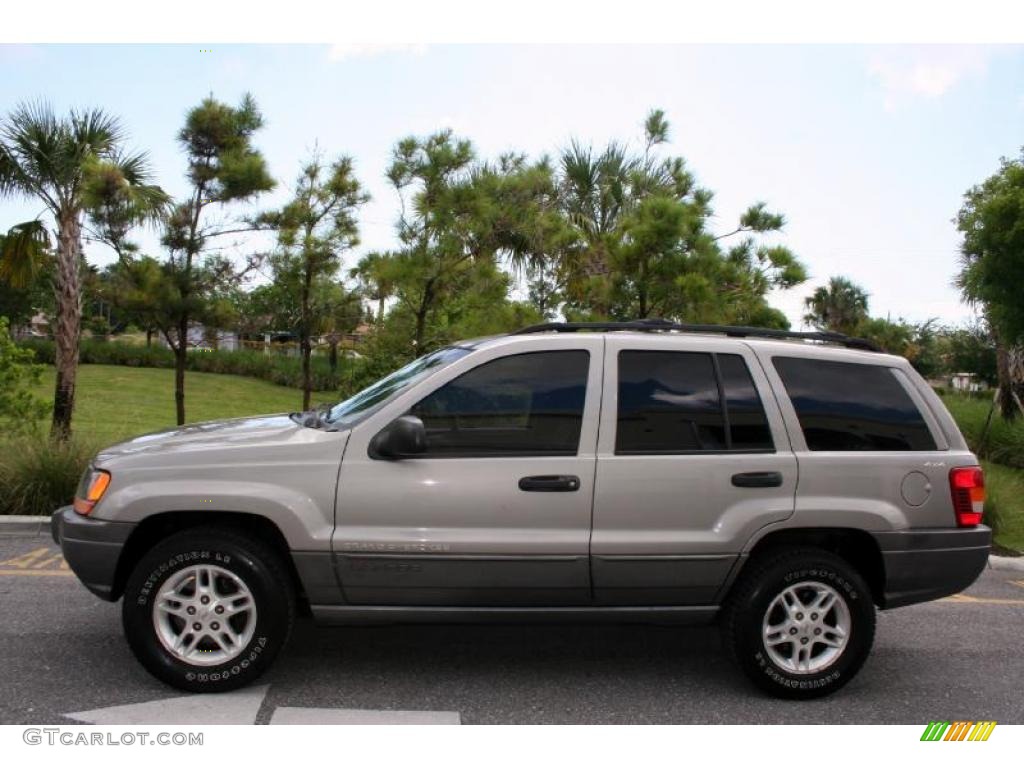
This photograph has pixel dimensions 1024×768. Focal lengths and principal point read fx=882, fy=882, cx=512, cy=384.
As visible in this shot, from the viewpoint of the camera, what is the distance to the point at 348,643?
4.87 metres

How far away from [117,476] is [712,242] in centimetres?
901

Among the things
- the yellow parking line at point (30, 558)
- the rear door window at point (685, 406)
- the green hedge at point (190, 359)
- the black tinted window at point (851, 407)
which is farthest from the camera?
the green hedge at point (190, 359)

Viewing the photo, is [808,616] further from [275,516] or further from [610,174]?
[610,174]

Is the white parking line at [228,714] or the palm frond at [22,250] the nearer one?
the white parking line at [228,714]

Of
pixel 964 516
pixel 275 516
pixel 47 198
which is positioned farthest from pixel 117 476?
pixel 47 198

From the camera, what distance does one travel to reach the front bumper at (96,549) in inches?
158

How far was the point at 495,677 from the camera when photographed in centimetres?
441

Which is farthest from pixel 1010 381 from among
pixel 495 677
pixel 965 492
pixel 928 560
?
pixel 495 677

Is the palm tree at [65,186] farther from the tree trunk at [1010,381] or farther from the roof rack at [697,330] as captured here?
the tree trunk at [1010,381]

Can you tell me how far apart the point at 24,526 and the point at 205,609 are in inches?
170

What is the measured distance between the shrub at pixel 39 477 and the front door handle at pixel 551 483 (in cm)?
554

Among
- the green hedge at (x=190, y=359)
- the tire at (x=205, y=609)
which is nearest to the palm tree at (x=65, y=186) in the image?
the tire at (x=205, y=609)

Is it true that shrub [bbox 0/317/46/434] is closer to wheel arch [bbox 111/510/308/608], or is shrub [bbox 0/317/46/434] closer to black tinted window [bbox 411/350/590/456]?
wheel arch [bbox 111/510/308/608]

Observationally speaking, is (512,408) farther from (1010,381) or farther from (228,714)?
(1010,381)
